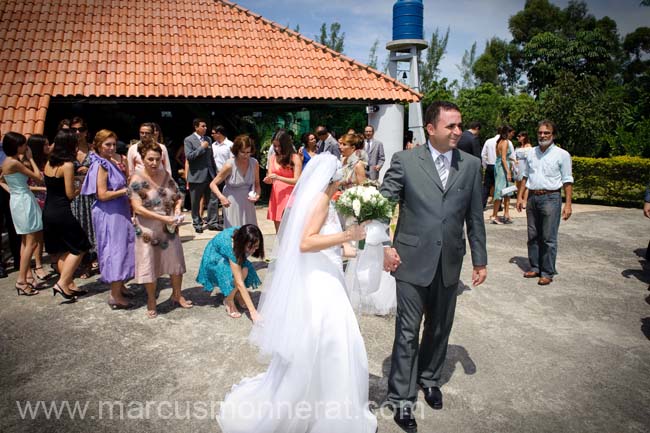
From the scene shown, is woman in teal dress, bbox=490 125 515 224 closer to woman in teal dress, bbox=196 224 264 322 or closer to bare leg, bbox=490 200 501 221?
bare leg, bbox=490 200 501 221

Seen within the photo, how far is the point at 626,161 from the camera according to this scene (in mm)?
14039

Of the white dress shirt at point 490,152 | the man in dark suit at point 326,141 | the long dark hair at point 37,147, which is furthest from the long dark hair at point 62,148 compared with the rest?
the white dress shirt at point 490,152

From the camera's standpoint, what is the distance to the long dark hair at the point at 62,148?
5426 mm

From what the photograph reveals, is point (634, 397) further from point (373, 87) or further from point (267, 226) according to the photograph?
point (373, 87)

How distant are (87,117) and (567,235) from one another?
45.0 ft

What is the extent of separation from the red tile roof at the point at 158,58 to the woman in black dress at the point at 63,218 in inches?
237

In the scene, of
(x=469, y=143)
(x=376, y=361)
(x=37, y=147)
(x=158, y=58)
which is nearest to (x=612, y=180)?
(x=469, y=143)

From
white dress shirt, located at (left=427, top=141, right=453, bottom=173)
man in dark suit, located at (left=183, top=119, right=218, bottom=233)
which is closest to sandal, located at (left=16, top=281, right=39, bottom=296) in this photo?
man in dark suit, located at (left=183, top=119, right=218, bottom=233)

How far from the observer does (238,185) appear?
6.37 meters

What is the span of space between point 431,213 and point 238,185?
12.1 feet

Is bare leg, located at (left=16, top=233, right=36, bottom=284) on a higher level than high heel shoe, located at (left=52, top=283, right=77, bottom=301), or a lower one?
higher

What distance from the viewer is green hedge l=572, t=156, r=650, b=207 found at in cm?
1380

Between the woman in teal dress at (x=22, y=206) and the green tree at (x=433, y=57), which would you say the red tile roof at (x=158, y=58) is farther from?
the green tree at (x=433, y=57)

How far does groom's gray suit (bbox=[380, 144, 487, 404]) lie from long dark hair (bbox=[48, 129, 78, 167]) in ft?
14.1
